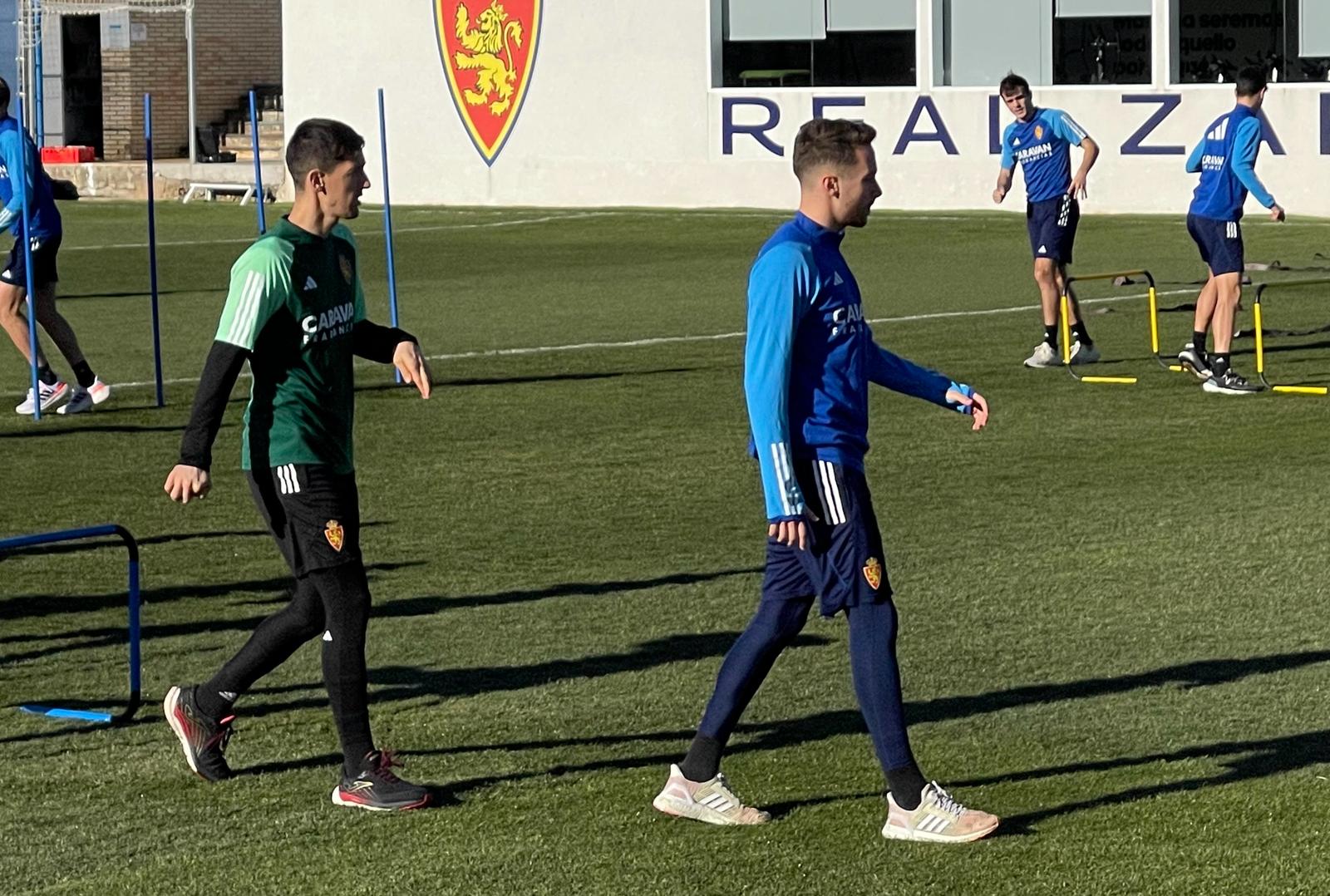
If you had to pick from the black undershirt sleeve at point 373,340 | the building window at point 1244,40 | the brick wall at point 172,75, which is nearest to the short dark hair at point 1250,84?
the black undershirt sleeve at point 373,340

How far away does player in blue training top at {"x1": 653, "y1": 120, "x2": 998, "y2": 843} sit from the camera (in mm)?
5836

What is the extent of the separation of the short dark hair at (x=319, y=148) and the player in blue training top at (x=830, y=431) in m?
1.17

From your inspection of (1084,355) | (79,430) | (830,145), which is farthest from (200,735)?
(1084,355)

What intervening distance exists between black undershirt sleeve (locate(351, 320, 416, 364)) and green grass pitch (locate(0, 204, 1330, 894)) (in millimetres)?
1225

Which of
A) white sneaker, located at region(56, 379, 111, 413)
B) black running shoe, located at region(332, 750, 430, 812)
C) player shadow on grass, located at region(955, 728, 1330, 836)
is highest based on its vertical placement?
white sneaker, located at region(56, 379, 111, 413)

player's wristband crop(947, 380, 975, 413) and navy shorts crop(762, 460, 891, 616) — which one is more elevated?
player's wristband crop(947, 380, 975, 413)

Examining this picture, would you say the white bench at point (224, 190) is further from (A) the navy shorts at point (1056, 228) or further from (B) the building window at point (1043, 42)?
(A) the navy shorts at point (1056, 228)

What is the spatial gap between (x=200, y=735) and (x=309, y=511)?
819 millimetres

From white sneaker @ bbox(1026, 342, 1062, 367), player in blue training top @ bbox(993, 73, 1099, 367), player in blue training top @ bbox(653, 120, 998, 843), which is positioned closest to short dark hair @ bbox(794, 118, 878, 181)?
player in blue training top @ bbox(653, 120, 998, 843)

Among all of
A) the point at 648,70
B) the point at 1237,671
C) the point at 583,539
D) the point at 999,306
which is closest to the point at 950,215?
the point at 648,70

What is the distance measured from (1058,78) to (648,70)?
22.1 feet

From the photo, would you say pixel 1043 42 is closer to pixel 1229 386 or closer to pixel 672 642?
pixel 1229 386

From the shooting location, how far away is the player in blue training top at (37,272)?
47.9ft

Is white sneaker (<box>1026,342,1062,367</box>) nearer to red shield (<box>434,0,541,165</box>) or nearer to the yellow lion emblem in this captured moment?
red shield (<box>434,0,541,165</box>)
